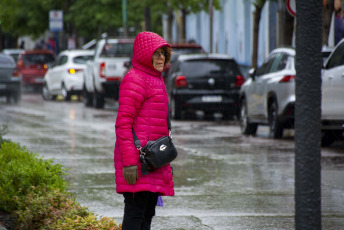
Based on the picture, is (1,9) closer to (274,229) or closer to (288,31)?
(288,31)

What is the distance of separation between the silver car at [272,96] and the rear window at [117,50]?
9211mm

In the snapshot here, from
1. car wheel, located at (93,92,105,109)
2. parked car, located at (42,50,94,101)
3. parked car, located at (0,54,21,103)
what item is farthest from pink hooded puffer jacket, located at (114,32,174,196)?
parked car, located at (42,50,94,101)

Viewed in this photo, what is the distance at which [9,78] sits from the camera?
29.6m

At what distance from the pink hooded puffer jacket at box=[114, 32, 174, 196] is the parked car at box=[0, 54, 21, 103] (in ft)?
79.7

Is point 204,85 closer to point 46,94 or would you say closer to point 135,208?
point 46,94

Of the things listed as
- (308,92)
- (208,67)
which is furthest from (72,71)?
(308,92)

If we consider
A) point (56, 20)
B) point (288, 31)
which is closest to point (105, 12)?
point (56, 20)

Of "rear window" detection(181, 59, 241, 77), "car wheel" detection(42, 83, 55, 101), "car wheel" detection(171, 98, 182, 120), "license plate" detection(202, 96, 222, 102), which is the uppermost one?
"rear window" detection(181, 59, 241, 77)

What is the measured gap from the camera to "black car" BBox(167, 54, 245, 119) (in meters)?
21.1

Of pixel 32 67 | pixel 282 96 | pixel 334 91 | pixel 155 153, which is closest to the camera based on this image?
pixel 155 153

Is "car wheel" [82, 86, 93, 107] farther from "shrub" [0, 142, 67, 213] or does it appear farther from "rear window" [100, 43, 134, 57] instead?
"shrub" [0, 142, 67, 213]

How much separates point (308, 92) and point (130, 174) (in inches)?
61.6

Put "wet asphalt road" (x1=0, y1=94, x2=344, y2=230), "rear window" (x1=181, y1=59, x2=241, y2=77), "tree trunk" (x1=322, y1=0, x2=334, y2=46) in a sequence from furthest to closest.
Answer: "rear window" (x1=181, y1=59, x2=241, y2=77) → "tree trunk" (x1=322, y1=0, x2=334, y2=46) → "wet asphalt road" (x1=0, y1=94, x2=344, y2=230)

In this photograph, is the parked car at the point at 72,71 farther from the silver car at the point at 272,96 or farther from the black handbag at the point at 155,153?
the black handbag at the point at 155,153
